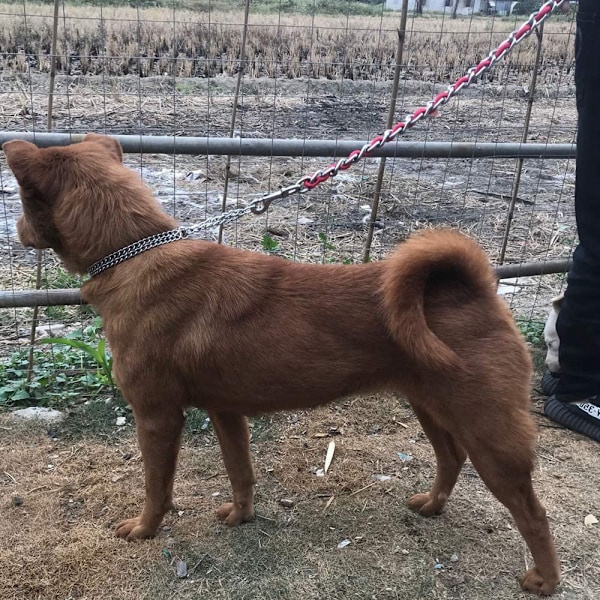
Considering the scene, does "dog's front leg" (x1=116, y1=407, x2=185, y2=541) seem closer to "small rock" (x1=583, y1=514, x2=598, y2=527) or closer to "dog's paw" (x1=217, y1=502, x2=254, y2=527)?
"dog's paw" (x1=217, y1=502, x2=254, y2=527)

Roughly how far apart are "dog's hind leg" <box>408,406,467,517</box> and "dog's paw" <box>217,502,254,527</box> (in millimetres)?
858

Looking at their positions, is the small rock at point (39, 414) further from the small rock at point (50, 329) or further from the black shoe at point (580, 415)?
the black shoe at point (580, 415)

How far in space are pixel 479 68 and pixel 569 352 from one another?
6.02ft

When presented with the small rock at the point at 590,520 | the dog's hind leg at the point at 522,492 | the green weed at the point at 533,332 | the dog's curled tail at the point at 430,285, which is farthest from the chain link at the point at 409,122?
the green weed at the point at 533,332

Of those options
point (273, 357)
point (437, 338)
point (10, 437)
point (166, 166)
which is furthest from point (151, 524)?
point (166, 166)

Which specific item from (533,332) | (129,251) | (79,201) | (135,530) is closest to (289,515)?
(135,530)

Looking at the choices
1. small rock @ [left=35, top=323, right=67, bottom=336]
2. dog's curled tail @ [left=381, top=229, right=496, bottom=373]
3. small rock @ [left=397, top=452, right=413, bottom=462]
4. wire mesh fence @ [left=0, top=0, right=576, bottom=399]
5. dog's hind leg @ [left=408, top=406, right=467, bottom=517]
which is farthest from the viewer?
wire mesh fence @ [left=0, top=0, right=576, bottom=399]

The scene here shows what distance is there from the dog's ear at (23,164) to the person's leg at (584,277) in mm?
2732

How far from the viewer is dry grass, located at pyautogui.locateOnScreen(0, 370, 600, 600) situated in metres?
2.87

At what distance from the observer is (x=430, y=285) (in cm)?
262

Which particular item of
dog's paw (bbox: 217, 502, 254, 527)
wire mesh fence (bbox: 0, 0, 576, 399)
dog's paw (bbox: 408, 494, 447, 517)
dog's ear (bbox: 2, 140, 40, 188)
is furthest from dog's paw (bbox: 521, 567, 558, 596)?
dog's ear (bbox: 2, 140, 40, 188)

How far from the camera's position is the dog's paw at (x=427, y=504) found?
3271 millimetres

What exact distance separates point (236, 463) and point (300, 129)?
752cm

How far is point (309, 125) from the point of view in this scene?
33.4 ft
